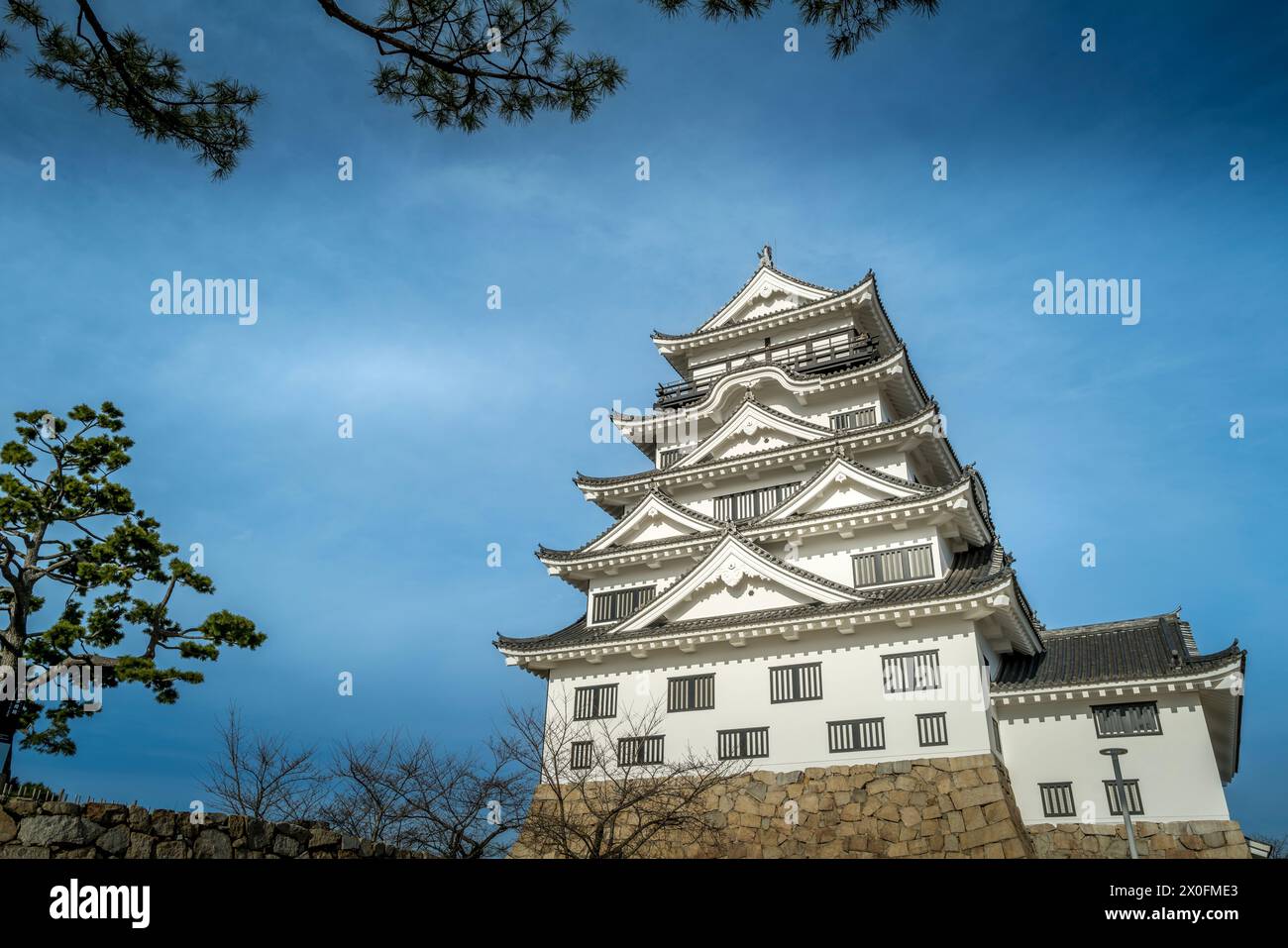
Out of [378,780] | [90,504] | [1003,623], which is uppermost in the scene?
[90,504]

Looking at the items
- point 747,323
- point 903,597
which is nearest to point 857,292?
point 747,323

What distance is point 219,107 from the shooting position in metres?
8.20

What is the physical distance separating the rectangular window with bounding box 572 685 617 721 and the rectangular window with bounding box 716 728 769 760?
3393 mm

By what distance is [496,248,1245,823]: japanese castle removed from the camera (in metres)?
19.5

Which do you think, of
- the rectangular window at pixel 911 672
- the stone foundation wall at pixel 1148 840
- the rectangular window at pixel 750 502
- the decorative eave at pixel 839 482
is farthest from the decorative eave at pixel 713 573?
the stone foundation wall at pixel 1148 840

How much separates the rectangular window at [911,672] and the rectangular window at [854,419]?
9194 mm

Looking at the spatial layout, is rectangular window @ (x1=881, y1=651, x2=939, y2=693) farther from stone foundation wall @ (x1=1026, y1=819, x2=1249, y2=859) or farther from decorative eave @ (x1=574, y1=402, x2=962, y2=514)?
decorative eave @ (x1=574, y1=402, x2=962, y2=514)

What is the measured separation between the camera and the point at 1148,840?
60.4ft

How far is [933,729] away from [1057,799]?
3723 mm

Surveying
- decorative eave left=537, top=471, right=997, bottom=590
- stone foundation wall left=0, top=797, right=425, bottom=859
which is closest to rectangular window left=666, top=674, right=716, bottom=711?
decorative eave left=537, top=471, right=997, bottom=590

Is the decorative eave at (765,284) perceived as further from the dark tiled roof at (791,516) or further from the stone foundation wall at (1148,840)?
the stone foundation wall at (1148,840)
